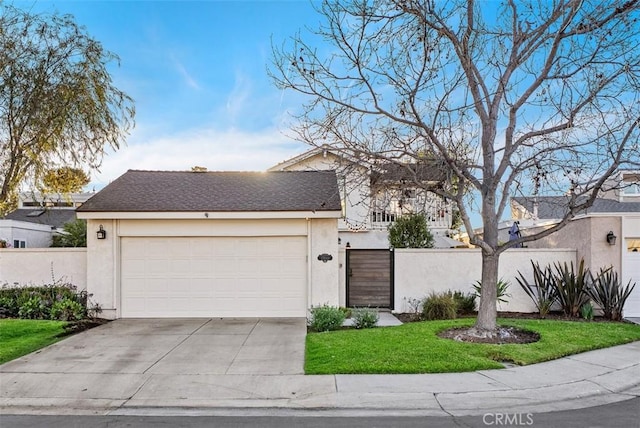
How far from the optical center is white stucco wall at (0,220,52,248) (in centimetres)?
2138

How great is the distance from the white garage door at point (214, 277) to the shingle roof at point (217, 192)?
890 millimetres

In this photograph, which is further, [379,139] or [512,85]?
[379,139]

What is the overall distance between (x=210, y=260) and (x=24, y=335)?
4.41 m

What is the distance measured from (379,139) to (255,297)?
5.29m

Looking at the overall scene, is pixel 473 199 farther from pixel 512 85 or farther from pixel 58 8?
pixel 58 8

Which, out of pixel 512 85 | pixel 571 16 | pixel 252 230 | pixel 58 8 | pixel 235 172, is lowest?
pixel 252 230

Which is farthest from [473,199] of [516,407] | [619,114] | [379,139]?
[516,407]

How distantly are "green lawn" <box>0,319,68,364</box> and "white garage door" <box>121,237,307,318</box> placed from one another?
215 cm

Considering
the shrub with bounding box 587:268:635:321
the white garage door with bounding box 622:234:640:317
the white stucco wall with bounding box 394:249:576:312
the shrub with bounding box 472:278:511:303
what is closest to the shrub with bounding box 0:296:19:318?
the white stucco wall with bounding box 394:249:576:312

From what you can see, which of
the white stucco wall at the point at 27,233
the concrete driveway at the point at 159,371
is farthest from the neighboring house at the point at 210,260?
the white stucco wall at the point at 27,233

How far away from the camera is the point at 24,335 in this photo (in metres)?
9.46

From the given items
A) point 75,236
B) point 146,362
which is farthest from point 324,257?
point 75,236

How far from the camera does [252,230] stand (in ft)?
39.8

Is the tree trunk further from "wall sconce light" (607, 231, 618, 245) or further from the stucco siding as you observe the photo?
"wall sconce light" (607, 231, 618, 245)
